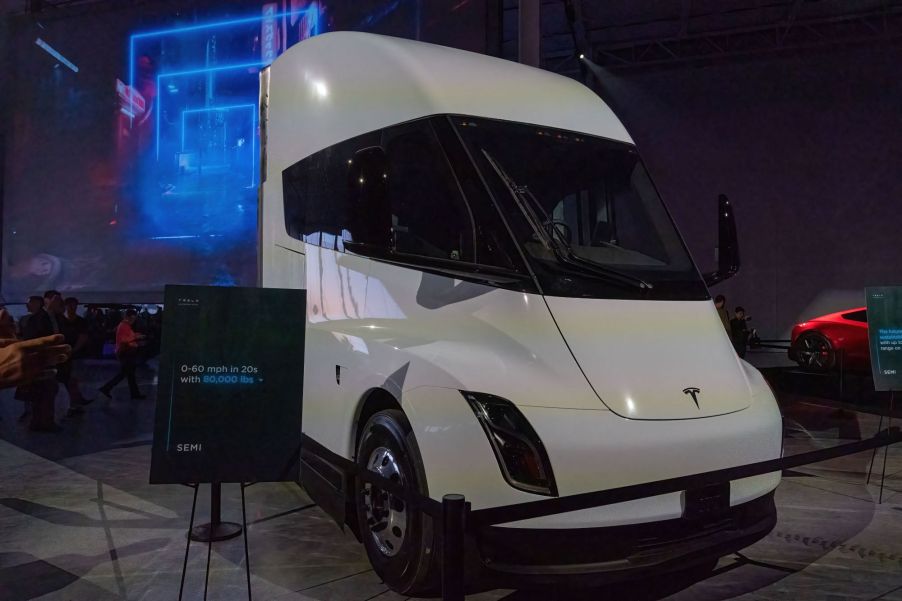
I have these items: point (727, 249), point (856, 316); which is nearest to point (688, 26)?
point (856, 316)

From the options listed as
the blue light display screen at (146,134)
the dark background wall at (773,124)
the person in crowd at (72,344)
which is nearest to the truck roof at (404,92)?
the person in crowd at (72,344)

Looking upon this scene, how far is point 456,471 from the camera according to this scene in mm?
2703

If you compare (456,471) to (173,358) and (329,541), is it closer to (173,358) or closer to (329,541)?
(173,358)

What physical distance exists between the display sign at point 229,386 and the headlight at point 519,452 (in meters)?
0.87

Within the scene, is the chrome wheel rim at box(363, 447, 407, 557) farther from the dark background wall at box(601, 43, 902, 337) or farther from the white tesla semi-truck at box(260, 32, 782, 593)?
the dark background wall at box(601, 43, 902, 337)

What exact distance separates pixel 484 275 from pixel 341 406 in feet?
3.73

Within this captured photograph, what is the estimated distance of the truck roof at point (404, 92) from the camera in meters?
3.56

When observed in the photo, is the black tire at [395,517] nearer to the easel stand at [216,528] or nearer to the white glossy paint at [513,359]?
the white glossy paint at [513,359]

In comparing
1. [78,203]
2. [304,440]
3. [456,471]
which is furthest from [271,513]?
[78,203]

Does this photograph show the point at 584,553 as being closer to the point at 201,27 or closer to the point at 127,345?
the point at 127,345

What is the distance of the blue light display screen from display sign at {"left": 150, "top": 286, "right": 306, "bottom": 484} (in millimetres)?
8140

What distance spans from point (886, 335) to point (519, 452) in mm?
4194

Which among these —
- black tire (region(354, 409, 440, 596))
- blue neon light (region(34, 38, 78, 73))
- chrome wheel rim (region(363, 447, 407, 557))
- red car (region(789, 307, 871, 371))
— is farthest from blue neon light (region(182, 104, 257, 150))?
red car (region(789, 307, 871, 371))

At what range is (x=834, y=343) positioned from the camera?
36.3 feet
